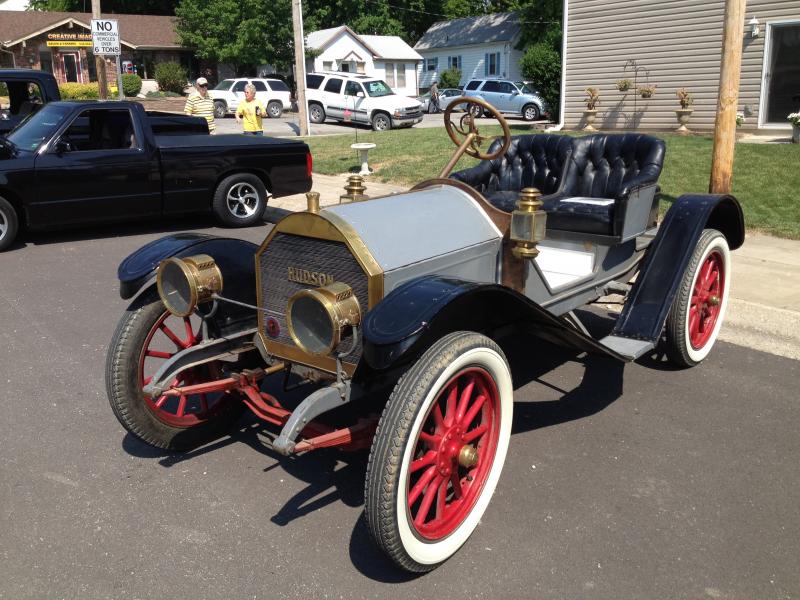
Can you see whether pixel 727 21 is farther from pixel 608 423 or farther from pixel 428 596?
pixel 428 596

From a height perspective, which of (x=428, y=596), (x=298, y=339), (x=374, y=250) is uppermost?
(x=374, y=250)

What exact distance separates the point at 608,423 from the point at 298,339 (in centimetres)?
192

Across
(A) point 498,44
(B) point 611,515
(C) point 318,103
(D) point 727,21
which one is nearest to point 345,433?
(B) point 611,515

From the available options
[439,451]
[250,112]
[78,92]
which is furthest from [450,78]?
[439,451]

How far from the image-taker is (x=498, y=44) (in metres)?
40.3

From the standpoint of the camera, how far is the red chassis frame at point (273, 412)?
286 centimetres

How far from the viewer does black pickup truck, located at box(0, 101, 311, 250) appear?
8023 mm

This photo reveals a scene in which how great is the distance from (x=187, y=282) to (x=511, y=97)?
24.0 meters

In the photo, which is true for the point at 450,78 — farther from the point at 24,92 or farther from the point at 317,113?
the point at 24,92

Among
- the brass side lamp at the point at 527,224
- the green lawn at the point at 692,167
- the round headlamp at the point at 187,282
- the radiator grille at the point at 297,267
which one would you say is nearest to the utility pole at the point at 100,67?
the green lawn at the point at 692,167

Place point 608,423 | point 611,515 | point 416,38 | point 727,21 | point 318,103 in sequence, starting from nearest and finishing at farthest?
point 611,515 < point 608,423 < point 727,21 < point 318,103 < point 416,38

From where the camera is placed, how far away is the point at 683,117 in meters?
16.0

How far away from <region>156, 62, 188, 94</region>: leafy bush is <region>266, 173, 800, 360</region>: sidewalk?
3556cm

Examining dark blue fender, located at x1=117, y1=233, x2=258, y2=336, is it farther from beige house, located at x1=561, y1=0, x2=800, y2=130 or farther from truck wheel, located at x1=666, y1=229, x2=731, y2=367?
beige house, located at x1=561, y1=0, x2=800, y2=130
